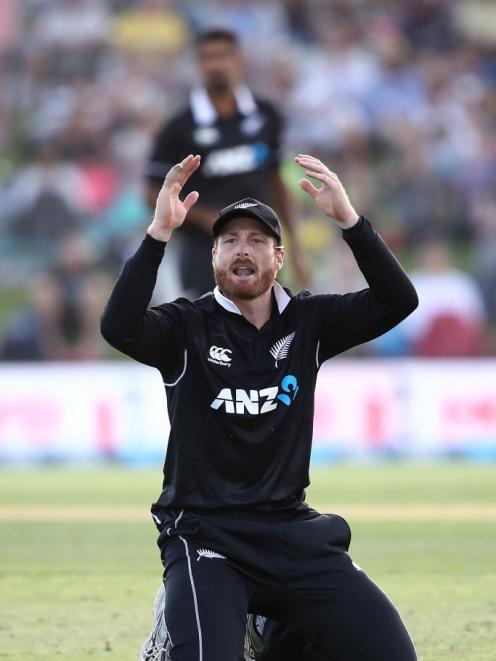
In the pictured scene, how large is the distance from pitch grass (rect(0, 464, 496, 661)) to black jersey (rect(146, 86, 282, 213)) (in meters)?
2.33

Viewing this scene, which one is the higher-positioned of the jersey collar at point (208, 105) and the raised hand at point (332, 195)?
the jersey collar at point (208, 105)

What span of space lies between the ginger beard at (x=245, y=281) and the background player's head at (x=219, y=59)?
4.41 metres

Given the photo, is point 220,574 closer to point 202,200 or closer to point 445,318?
point 202,200

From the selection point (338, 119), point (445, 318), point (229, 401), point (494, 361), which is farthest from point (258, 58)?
point (229, 401)

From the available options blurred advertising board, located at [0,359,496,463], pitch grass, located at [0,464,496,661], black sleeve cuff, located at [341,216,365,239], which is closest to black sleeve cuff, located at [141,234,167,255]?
black sleeve cuff, located at [341,216,365,239]

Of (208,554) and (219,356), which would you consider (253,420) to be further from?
(208,554)

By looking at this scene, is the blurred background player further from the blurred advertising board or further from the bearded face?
the blurred advertising board

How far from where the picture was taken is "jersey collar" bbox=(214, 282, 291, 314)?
4.96 meters

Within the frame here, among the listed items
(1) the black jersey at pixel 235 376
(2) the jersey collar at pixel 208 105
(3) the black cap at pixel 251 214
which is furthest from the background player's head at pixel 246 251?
(2) the jersey collar at pixel 208 105

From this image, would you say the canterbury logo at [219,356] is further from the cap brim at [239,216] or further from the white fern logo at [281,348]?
the cap brim at [239,216]

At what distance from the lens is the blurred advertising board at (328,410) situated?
14195mm

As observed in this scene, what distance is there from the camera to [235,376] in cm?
482

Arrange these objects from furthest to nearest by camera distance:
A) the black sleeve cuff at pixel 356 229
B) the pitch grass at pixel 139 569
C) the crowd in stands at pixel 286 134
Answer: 1. the crowd in stands at pixel 286 134
2. the pitch grass at pixel 139 569
3. the black sleeve cuff at pixel 356 229

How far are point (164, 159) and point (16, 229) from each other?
8.44 metres
